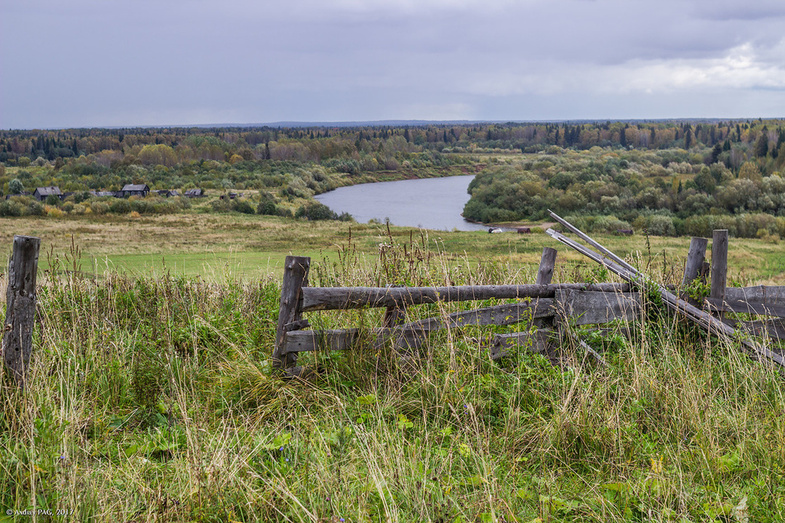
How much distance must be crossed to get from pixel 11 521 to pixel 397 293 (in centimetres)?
284

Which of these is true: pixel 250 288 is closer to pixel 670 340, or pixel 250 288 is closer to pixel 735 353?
pixel 670 340

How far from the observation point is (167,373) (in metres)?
4.70

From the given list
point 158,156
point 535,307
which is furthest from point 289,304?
point 158,156

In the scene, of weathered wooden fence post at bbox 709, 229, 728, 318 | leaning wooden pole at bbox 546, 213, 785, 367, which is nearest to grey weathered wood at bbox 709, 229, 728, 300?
weathered wooden fence post at bbox 709, 229, 728, 318

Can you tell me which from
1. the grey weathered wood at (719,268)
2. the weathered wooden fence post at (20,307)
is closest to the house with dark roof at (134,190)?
the weathered wooden fence post at (20,307)

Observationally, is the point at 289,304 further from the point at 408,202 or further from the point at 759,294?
the point at 408,202

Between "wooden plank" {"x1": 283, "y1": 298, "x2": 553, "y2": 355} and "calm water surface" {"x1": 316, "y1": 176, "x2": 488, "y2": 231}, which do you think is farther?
"calm water surface" {"x1": 316, "y1": 176, "x2": 488, "y2": 231}

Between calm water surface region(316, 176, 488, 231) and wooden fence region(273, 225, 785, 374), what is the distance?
48734 mm

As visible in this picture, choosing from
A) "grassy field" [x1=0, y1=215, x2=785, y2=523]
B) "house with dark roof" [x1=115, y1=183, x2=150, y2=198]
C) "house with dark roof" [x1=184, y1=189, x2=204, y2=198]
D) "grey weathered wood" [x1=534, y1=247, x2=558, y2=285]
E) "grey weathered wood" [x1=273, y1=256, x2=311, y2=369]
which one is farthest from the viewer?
"house with dark roof" [x1=115, y1=183, x2=150, y2=198]

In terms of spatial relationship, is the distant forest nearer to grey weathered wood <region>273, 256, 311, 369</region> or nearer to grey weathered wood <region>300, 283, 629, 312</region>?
grey weathered wood <region>273, 256, 311, 369</region>

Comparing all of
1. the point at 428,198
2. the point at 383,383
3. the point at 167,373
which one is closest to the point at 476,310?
the point at 383,383

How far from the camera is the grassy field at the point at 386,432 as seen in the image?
2.96 m

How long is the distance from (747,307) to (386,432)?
Answer: 4.07 m

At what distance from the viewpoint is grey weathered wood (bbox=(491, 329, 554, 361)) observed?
505cm
